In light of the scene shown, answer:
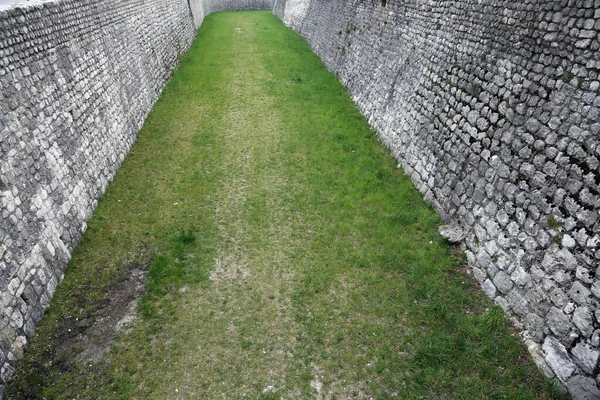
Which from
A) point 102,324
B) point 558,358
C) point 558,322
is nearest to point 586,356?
point 558,358

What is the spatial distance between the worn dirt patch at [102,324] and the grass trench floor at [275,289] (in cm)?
5

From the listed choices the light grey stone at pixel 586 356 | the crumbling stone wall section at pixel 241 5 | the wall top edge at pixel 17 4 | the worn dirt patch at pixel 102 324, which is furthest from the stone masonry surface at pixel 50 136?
the crumbling stone wall section at pixel 241 5

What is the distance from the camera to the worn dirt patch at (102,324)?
6.16 meters

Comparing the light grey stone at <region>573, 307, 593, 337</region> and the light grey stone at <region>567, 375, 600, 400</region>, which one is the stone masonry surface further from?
the light grey stone at <region>573, 307, 593, 337</region>

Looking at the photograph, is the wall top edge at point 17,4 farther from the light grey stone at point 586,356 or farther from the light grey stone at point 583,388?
the light grey stone at point 583,388

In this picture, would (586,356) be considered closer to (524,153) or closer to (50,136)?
(524,153)

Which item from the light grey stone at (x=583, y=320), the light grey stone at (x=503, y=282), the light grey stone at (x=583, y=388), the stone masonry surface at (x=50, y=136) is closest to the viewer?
the light grey stone at (x=583, y=388)

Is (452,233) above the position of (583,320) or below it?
below

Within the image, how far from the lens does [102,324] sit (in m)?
→ 6.64

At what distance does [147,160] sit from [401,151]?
7.53 metres

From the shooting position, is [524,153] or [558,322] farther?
[524,153]

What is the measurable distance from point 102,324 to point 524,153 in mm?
7750

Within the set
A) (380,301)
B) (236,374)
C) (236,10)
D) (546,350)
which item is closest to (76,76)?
(236,374)

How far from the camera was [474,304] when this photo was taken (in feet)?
22.3
